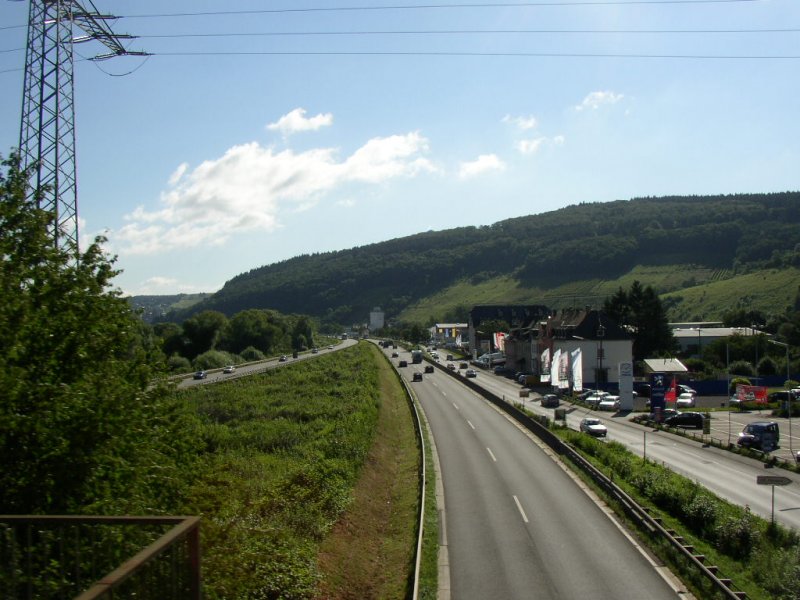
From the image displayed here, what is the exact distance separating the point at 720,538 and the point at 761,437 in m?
21.6

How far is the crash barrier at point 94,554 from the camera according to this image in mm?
4625

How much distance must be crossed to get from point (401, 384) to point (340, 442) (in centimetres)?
4183

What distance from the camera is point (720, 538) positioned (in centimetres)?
2020

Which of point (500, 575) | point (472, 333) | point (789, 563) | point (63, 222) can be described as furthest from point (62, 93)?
point (472, 333)

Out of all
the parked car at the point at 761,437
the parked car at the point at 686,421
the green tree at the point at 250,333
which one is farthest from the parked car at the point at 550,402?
the green tree at the point at 250,333

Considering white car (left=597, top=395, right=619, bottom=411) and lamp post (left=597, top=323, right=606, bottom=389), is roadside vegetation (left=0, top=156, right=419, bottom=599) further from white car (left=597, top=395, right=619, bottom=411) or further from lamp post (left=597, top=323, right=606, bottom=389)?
lamp post (left=597, top=323, right=606, bottom=389)

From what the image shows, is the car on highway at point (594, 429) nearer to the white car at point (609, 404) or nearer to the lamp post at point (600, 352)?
the white car at point (609, 404)

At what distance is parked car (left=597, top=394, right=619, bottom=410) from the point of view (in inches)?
2277

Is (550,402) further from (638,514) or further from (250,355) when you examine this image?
(250,355)

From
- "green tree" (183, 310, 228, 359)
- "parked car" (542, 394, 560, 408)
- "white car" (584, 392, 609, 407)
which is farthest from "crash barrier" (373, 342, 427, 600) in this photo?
"green tree" (183, 310, 228, 359)

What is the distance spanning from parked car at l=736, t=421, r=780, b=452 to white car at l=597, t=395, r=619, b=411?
18109mm

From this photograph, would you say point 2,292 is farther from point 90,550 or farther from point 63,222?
point 63,222

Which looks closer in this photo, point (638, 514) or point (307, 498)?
point (638, 514)

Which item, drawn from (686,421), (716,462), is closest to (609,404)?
(686,421)
